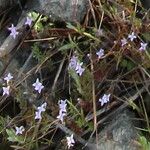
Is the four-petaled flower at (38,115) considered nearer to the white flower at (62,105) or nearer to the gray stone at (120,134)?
the white flower at (62,105)

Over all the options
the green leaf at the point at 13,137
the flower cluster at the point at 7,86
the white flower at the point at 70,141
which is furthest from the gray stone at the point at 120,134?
the flower cluster at the point at 7,86

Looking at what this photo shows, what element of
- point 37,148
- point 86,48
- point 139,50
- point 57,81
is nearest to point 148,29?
point 139,50

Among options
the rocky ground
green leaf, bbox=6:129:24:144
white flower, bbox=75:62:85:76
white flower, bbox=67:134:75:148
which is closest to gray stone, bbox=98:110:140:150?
the rocky ground

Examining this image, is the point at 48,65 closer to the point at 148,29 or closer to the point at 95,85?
the point at 95,85

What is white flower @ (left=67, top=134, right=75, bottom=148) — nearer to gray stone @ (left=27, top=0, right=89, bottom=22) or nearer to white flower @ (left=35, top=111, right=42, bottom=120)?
white flower @ (left=35, top=111, right=42, bottom=120)

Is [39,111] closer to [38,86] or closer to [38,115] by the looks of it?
[38,115]

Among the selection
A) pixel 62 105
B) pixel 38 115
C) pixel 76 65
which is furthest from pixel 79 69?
pixel 38 115
